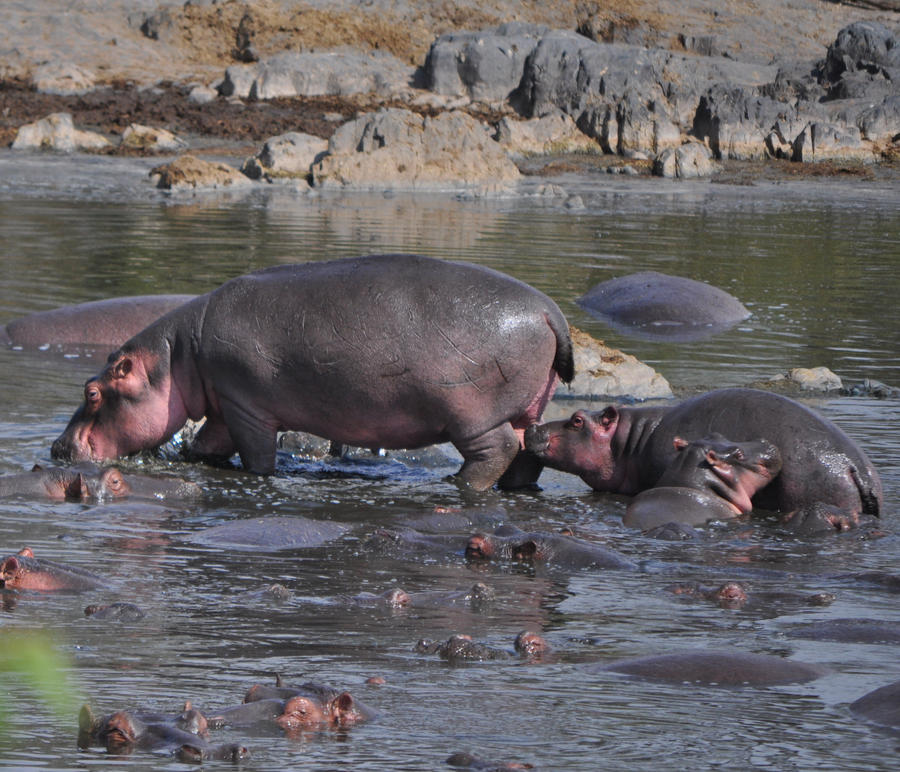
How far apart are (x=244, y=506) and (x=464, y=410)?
114 cm

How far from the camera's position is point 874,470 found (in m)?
7.14

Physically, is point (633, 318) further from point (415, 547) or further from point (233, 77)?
point (233, 77)

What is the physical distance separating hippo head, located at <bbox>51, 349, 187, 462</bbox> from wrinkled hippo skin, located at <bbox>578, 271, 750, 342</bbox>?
5.55 metres

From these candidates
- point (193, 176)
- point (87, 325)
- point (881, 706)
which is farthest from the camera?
point (193, 176)

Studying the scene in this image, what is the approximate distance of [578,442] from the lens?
25.3ft

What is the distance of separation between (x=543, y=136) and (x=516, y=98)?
143 inches

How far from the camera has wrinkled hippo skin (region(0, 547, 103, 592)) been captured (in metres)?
5.21

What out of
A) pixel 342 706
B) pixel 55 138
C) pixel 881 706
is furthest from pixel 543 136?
pixel 342 706

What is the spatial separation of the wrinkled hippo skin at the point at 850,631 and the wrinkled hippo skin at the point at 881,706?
2.27ft

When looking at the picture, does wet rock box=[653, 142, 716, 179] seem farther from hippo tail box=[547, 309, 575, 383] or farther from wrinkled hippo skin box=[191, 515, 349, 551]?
wrinkled hippo skin box=[191, 515, 349, 551]

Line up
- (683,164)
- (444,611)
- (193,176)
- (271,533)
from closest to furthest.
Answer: (444,611), (271,533), (193,176), (683,164)

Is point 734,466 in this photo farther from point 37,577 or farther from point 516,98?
point 516,98

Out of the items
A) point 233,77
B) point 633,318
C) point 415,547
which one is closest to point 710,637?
point 415,547

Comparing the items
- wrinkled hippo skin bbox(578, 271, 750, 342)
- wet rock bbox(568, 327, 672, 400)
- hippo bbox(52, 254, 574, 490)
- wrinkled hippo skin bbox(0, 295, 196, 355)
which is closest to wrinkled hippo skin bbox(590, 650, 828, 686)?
hippo bbox(52, 254, 574, 490)
